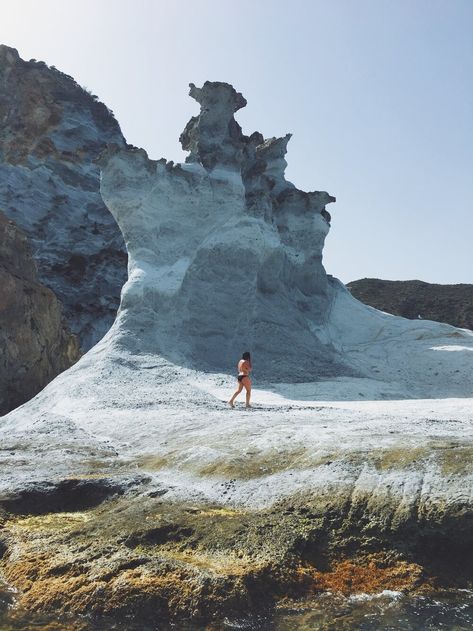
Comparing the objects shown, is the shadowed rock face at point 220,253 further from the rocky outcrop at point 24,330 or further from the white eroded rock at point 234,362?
the rocky outcrop at point 24,330

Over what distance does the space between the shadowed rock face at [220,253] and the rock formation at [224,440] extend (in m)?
0.08

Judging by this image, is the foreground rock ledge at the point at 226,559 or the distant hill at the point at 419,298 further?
the distant hill at the point at 419,298

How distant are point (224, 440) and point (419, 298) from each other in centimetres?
4755

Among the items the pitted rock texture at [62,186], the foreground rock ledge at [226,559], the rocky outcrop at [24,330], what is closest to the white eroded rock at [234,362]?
the foreground rock ledge at [226,559]

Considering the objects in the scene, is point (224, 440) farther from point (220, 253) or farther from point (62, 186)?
point (62, 186)

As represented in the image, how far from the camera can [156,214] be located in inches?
955

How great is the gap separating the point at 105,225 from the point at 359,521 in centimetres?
5413

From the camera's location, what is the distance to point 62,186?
59875 mm

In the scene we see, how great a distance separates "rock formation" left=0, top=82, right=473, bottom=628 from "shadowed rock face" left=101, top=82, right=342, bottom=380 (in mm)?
81

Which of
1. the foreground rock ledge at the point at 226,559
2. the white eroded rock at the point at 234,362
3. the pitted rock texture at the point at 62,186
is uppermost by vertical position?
the pitted rock texture at the point at 62,186

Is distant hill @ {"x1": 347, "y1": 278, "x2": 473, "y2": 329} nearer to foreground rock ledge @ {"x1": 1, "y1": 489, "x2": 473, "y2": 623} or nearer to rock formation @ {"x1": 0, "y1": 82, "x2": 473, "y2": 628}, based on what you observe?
rock formation @ {"x1": 0, "y1": 82, "x2": 473, "y2": 628}

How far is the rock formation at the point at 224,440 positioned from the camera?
665 centimetres

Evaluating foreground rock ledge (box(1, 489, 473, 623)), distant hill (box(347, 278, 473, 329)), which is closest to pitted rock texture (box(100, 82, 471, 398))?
foreground rock ledge (box(1, 489, 473, 623))

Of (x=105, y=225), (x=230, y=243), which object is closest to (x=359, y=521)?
(x=230, y=243)
